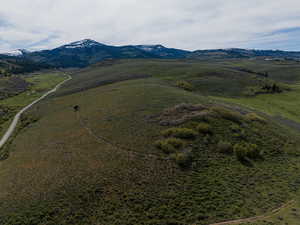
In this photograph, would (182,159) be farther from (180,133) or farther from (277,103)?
(277,103)

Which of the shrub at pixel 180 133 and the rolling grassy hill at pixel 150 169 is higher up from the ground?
the shrub at pixel 180 133

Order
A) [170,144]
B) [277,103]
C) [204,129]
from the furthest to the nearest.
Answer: [277,103]
[204,129]
[170,144]

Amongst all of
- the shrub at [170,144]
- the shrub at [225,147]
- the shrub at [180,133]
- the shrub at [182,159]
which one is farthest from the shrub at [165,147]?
the shrub at [225,147]

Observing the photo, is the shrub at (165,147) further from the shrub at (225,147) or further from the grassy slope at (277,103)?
the grassy slope at (277,103)

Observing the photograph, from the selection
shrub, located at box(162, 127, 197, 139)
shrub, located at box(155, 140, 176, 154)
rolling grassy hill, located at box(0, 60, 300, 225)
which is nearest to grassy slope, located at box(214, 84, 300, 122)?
rolling grassy hill, located at box(0, 60, 300, 225)

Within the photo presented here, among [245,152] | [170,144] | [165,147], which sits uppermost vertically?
[170,144]

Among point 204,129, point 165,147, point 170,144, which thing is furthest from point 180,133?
point 165,147
